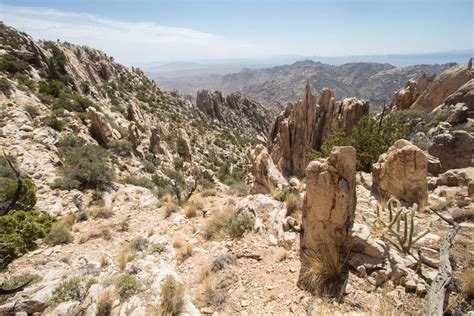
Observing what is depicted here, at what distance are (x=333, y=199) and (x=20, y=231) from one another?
31.0 ft

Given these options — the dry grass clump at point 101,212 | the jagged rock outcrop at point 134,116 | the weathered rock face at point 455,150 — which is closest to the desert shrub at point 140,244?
the dry grass clump at point 101,212

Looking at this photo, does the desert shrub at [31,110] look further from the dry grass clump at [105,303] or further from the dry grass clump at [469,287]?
the dry grass clump at [469,287]

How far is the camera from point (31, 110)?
756 inches

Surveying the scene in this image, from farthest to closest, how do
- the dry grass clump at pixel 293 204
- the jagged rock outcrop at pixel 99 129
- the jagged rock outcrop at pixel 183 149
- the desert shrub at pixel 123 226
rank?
1. the jagged rock outcrop at pixel 183 149
2. the jagged rock outcrop at pixel 99 129
3. the desert shrub at pixel 123 226
4. the dry grass clump at pixel 293 204

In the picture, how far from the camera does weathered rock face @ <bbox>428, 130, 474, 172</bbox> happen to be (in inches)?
520

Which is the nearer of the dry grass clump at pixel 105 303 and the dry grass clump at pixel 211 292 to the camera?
the dry grass clump at pixel 105 303

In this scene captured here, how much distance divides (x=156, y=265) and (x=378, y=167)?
809 centimetres

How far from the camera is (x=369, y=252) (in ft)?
16.8

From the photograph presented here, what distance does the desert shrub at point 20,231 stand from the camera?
7.55 metres

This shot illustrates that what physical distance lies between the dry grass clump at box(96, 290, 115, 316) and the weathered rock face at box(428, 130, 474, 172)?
Result: 585 inches

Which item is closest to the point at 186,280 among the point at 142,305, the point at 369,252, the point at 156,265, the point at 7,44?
the point at 156,265

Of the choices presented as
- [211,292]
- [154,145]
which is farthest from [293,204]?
[154,145]

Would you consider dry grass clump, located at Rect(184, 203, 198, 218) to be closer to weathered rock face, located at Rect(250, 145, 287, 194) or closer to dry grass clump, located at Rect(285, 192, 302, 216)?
weathered rock face, located at Rect(250, 145, 287, 194)

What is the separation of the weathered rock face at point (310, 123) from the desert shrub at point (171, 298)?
67.1ft
